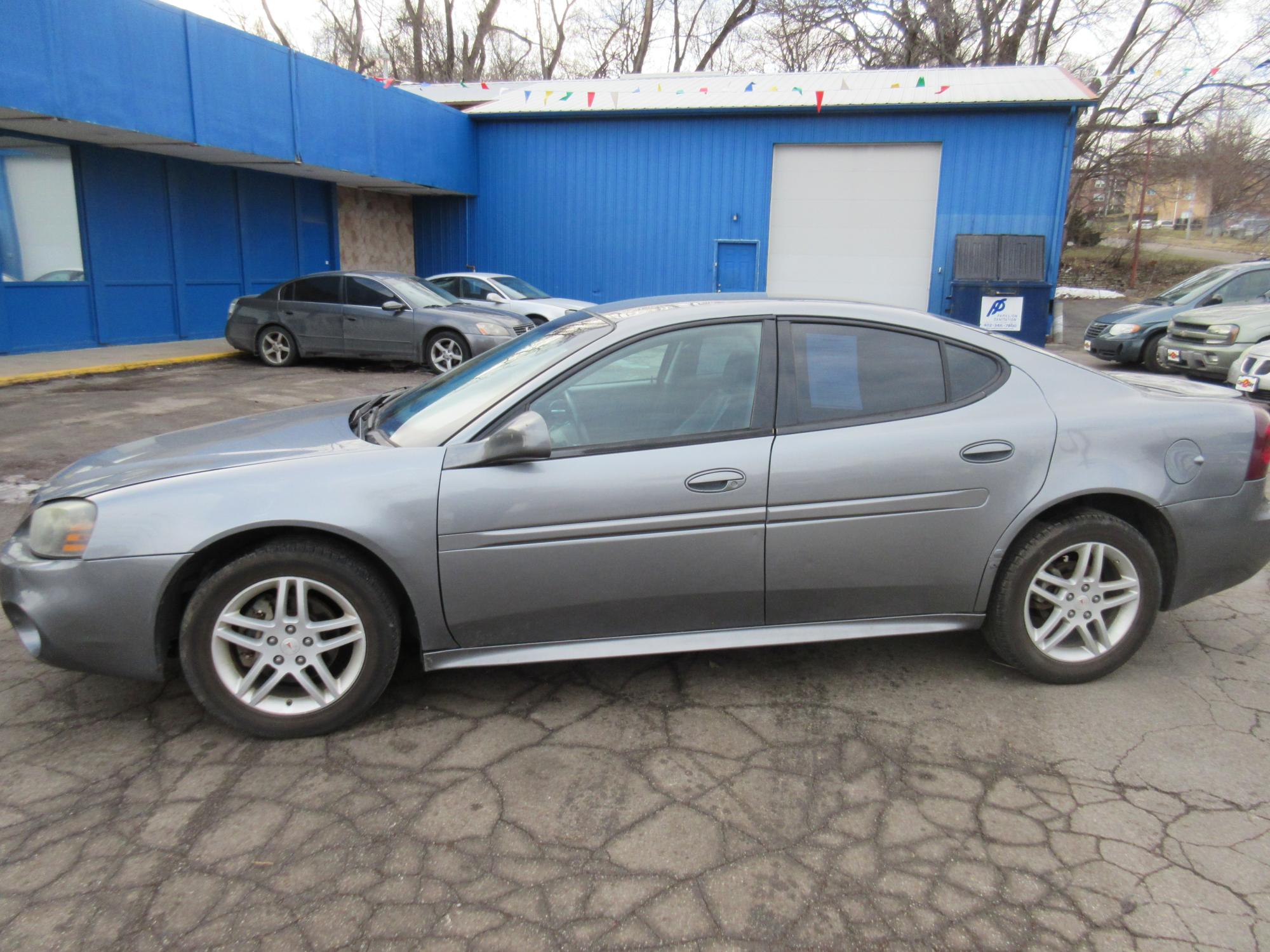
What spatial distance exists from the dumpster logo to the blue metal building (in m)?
2.76

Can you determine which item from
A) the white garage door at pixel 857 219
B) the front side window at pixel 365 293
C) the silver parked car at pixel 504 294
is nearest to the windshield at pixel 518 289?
the silver parked car at pixel 504 294

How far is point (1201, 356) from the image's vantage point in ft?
37.6

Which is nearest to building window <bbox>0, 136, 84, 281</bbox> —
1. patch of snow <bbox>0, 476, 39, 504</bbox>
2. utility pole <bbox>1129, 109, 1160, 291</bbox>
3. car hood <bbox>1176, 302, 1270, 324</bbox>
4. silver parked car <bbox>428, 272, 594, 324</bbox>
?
silver parked car <bbox>428, 272, 594, 324</bbox>

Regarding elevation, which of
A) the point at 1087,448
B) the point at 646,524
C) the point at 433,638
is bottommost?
the point at 433,638

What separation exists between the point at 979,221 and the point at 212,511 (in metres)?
18.3

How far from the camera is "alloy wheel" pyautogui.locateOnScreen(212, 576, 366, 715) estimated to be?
2.97m

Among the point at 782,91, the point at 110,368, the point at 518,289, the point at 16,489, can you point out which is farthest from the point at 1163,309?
the point at 110,368

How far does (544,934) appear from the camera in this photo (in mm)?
2193

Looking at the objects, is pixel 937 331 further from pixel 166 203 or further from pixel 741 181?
pixel 741 181

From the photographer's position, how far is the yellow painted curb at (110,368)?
10727 millimetres

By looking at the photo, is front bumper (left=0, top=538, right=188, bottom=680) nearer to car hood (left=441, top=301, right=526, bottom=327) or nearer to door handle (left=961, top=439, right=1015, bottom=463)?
door handle (left=961, top=439, right=1015, bottom=463)

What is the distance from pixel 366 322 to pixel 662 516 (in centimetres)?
1063

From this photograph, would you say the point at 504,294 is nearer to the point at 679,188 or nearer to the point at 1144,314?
the point at 679,188

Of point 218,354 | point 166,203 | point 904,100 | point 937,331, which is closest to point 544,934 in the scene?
point 937,331
